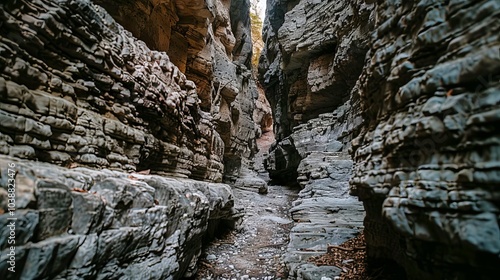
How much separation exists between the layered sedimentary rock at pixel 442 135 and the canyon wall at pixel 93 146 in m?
4.22

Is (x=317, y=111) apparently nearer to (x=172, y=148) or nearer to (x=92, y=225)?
(x=172, y=148)

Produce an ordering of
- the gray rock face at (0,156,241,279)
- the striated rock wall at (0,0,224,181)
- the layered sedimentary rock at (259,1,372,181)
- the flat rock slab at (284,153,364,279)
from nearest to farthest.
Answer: the gray rock face at (0,156,241,279) < the striated rock wall at (0,0,224,181) < the flat rock slab at (284,153,364,279) < the layered sedimentary rock at (259,1,372,181)

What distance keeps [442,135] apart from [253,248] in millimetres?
9834

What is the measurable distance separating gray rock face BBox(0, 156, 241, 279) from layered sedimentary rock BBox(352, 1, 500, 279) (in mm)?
4141

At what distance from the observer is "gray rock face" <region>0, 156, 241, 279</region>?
9.55 ft

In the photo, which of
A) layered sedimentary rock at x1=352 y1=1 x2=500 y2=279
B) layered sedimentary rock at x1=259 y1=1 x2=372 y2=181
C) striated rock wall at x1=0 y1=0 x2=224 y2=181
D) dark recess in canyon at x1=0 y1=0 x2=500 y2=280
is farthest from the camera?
layered sedimentary rock at x1=259 y1=1 x2=372 y2=181

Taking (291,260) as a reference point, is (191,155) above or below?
above

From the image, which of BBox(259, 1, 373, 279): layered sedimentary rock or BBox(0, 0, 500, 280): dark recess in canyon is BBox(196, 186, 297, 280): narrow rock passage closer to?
BBox(0, 0, 500, 280): dark recess in canyon

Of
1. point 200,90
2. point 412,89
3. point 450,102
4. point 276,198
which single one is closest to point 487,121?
point 450,102

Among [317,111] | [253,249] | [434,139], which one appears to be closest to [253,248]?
[253,249]

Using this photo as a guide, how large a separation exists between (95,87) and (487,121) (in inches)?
254

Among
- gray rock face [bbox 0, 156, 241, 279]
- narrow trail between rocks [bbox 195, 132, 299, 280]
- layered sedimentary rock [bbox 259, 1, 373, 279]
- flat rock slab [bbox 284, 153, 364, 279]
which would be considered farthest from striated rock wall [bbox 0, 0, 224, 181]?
layered sedimentary rock [bbox 259, 1, 373, 279]

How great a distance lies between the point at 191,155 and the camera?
33.1 ft

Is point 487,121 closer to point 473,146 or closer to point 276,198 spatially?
point 473,146
